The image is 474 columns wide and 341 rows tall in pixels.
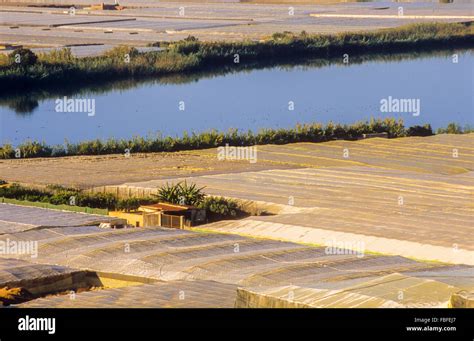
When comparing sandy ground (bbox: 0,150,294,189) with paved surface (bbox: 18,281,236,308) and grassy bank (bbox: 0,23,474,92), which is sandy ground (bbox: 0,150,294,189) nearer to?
paved surface (bbox: 18,281,236,308)

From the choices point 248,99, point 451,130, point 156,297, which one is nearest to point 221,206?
point 156,297

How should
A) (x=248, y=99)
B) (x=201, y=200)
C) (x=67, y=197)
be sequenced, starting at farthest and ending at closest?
1. (x=248, y=99)
2. (x=67, y=197)
3. (x=201, y=200)

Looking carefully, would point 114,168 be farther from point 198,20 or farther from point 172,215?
point 198,20

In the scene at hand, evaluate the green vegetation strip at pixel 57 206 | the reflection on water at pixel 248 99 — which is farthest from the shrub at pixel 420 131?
the green vegetation strip at pixel 57 206

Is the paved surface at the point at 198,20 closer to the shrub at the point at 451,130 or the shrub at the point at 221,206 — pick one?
the shrub at the point at 451,130
